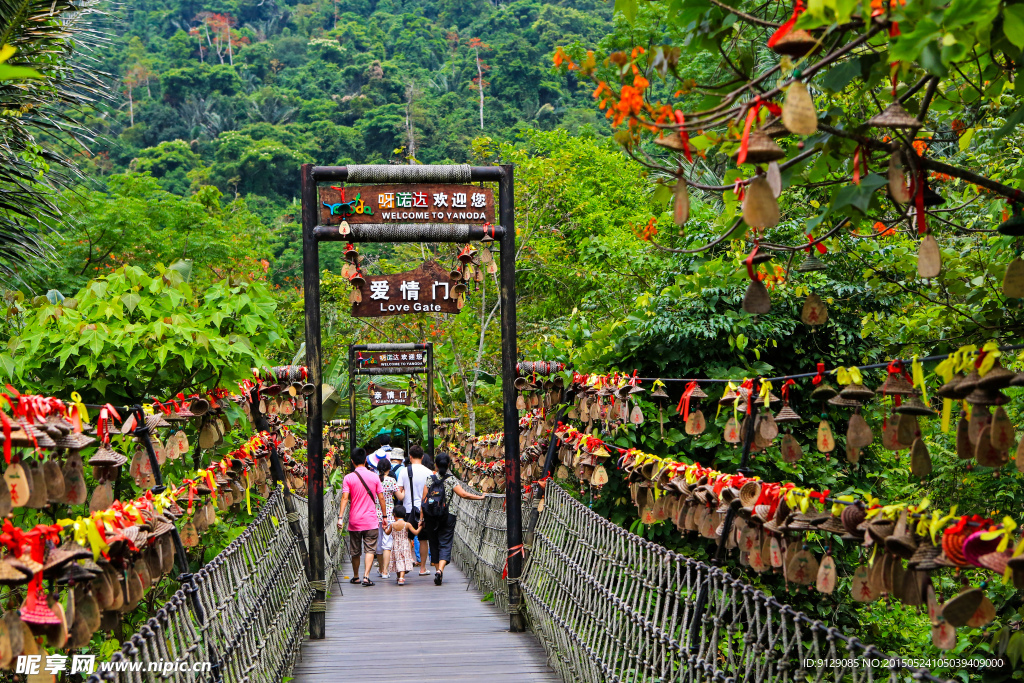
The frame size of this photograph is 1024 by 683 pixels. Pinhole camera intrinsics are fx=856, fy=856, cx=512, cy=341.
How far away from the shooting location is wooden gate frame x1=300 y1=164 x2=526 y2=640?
629 centimetres

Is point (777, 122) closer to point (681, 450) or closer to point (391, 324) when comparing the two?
point (681, 450)

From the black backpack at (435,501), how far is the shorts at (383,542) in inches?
18.6

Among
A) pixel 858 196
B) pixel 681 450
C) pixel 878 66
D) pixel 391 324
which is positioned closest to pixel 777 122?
pixel 858 196

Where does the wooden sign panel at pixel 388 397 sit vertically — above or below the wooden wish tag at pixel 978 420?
below

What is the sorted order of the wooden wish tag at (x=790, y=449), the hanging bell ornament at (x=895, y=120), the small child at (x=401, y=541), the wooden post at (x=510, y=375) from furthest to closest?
the small child at (x=401, y=541) → the wooden post at (x=510, y=375) → the wooden wish tag at (x=790, y=449) → the hanging bell ornament at (x=895, y=120)

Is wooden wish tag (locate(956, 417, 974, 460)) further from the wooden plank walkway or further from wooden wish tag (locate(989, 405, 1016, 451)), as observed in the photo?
the wooden plank walkway

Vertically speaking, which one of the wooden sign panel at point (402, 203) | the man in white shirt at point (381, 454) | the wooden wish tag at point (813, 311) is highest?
the wooden sign panel at point (402, 203)

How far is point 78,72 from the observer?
8.35 meters

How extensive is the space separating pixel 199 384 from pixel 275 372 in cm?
56

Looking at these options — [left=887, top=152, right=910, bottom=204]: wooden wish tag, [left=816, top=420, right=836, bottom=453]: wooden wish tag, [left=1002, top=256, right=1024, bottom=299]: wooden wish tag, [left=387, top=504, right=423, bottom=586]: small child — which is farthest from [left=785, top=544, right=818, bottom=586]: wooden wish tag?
[left=387, top=504, right=423, bottom=586]: small child

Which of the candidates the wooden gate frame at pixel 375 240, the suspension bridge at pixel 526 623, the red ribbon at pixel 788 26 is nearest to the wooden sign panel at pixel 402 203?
the wooden gate frame at pixel 375 240

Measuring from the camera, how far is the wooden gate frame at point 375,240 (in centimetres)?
629

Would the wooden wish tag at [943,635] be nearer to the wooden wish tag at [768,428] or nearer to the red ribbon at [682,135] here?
the red ribbon at [682,135]

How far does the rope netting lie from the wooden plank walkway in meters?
0.29
